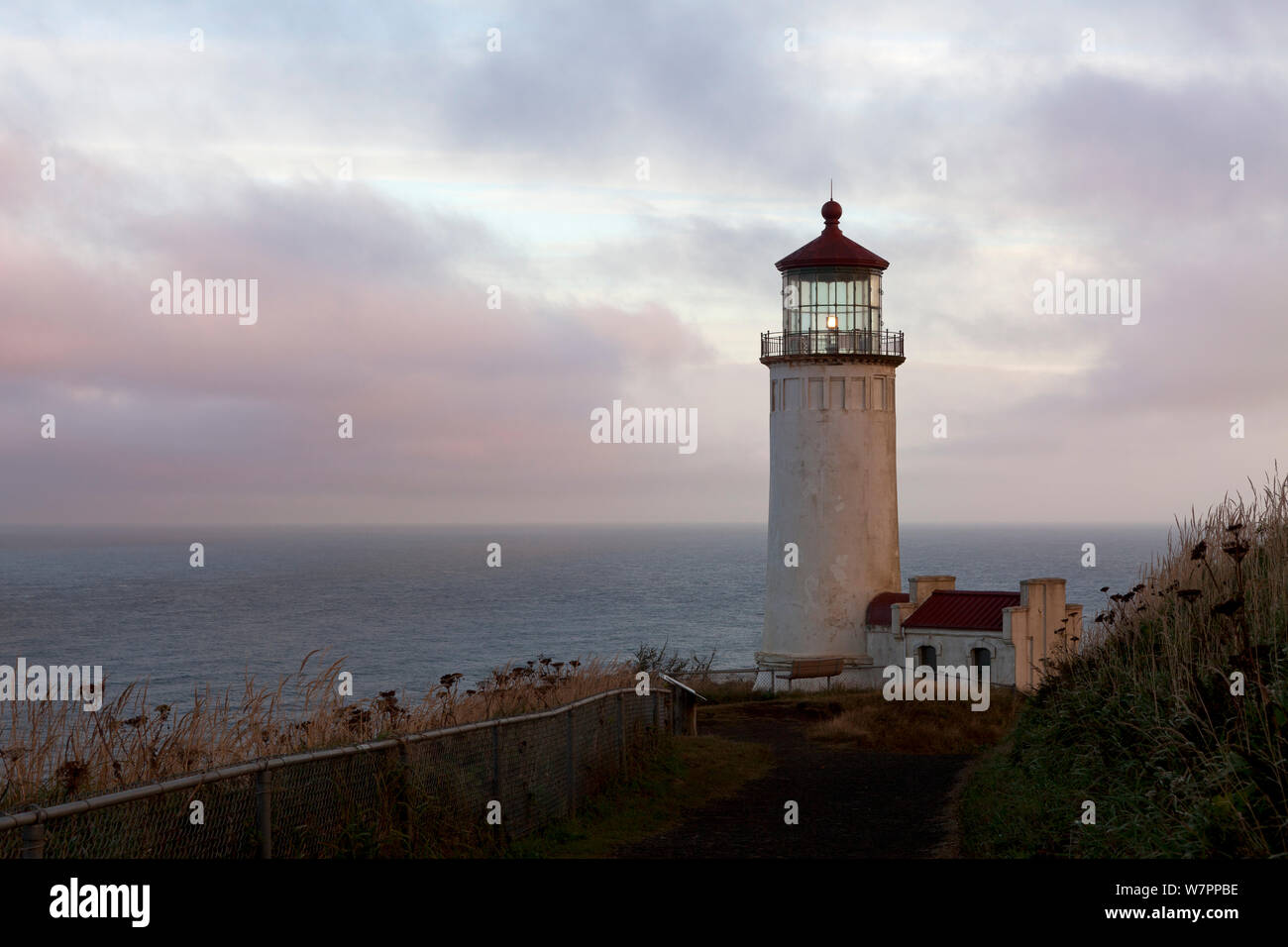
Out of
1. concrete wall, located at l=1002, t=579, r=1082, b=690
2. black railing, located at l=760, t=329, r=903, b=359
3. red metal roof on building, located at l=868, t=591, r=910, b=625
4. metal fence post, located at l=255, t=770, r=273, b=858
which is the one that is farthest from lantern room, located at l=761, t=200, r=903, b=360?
metal fence post, located at l=255, t=770, r=273, b=858

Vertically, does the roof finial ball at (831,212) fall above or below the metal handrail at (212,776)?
above

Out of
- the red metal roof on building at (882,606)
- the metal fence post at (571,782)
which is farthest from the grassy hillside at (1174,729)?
the red metal roof on building at (882,606)

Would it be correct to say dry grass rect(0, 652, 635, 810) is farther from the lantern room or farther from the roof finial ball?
the roof finial ball

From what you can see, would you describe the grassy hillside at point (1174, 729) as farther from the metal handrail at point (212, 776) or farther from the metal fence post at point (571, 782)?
the metal handrail at point (212, 776)

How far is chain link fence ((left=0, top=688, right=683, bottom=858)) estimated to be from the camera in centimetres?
759

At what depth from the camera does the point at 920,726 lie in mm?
21859

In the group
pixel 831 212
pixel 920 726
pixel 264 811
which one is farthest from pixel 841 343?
pixel 264 811


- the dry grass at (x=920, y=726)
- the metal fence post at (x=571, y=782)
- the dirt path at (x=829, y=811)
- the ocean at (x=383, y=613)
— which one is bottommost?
the ocean at (x=383, y=613)

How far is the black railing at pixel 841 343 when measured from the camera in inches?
1332

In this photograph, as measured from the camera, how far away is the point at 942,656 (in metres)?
31.6

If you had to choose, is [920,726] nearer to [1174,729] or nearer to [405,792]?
[1174,729]

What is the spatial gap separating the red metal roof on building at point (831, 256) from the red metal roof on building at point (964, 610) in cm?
901
